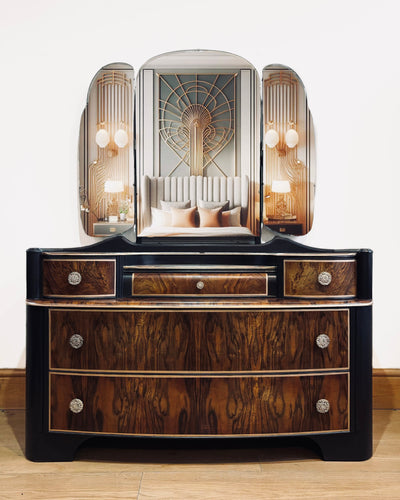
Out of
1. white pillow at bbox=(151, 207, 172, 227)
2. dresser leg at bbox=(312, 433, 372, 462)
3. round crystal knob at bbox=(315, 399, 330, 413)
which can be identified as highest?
white pillow at bbox=(151, 207, 172, 227)

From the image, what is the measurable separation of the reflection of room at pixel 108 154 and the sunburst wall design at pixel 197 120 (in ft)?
0.72

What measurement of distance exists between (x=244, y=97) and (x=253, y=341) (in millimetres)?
1355

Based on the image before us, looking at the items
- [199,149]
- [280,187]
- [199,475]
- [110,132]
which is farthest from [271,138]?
[199,475]

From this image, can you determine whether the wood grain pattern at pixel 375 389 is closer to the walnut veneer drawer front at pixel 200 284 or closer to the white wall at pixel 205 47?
the white wall at pixel 205 47

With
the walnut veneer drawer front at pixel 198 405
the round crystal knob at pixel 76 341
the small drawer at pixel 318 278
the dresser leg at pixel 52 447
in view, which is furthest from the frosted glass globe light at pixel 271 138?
the dresser leg at pixel 52 447

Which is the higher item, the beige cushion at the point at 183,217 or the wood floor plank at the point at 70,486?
the beige cushion at the point at 183,217

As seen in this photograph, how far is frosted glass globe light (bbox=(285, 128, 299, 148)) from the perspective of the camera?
2.58m

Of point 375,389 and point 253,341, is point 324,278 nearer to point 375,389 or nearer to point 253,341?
point 253,341

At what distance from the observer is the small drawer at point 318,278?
2.06 metres

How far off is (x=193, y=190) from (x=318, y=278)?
0.86 m

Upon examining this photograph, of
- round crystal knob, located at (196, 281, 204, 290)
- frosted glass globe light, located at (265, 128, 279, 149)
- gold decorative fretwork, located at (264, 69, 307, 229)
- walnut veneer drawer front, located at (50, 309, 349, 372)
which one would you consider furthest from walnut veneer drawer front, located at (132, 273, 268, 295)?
frosted glass globe light, located at (265, 128, 279, 149)

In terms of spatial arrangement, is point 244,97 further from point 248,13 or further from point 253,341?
point 253,341

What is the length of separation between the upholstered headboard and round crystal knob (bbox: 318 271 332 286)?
0.64 m

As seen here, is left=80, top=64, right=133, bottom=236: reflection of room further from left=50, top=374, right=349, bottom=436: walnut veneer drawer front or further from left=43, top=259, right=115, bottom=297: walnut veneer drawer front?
left=50, top=374, right=349, bottom=436: walnut veneer drawer front
